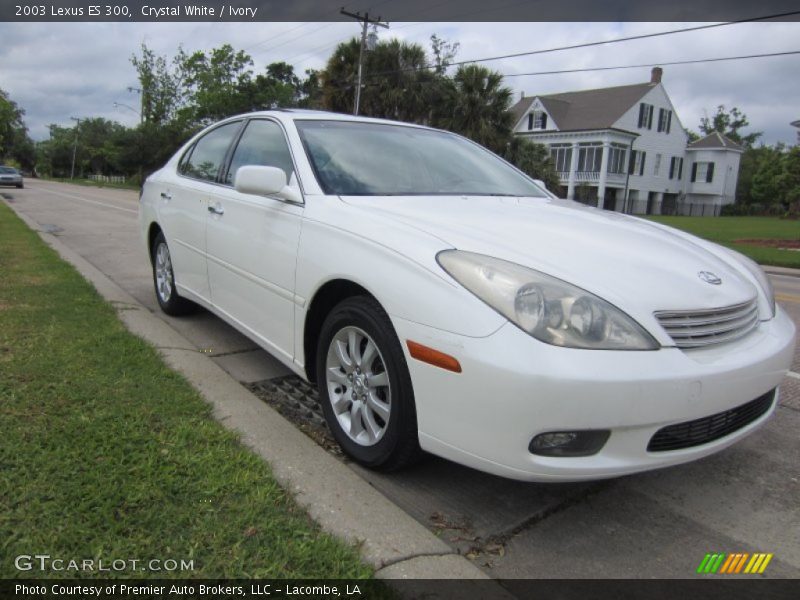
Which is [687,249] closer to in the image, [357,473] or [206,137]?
[357,473]

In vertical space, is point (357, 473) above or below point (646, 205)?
below

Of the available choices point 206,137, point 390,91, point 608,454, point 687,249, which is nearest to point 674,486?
point 608,454

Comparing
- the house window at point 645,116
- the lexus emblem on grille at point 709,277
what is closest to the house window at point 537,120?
the house window at point 645,116

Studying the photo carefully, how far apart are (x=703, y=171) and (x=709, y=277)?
172 ft

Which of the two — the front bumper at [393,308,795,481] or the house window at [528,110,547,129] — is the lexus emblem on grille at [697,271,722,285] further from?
the house window at [528,110,547,129]

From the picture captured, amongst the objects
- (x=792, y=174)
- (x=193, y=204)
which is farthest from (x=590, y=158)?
(x=193, y=204)

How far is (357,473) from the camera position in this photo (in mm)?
2654

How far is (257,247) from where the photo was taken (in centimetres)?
337

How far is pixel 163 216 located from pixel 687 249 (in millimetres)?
3899

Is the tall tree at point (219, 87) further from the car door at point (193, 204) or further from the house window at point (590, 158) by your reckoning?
the car door at point (193, 204)

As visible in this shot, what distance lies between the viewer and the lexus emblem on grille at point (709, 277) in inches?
99.3

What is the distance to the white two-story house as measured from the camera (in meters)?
40.9

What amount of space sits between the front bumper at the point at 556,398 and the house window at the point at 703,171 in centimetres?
5255

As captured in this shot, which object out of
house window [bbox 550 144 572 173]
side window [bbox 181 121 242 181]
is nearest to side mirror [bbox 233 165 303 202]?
side window [bbox 181 121 242 181]
